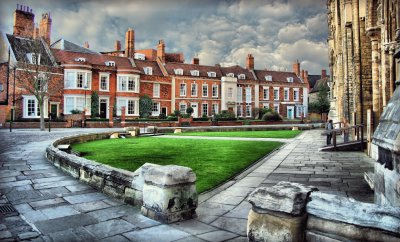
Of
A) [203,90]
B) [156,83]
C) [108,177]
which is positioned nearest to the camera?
[108,177]

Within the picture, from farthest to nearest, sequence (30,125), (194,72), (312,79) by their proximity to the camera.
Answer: (312,79)
(194,72)
(30,125)

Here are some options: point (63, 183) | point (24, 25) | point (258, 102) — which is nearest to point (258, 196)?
point (63, 183)

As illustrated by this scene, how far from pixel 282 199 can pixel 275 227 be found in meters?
0.27

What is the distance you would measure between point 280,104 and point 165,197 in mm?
54728

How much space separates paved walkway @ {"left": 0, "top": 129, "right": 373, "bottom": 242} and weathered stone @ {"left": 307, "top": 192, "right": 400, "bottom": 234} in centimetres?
106

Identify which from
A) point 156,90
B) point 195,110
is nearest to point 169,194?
point 156,90

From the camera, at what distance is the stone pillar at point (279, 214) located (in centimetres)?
274

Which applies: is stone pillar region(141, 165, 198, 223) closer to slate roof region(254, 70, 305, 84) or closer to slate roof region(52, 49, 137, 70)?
slate roof region(52, 49, 137, 70)

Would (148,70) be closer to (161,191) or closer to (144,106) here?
(144,106)

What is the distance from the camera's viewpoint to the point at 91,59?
41.5 metres

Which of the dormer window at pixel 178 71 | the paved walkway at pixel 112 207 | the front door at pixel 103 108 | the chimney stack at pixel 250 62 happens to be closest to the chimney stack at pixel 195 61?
the dormer window at pixel 178 71

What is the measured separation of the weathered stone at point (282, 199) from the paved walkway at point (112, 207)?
73 centimetres

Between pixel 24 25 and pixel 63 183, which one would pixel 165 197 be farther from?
pixel 24 25

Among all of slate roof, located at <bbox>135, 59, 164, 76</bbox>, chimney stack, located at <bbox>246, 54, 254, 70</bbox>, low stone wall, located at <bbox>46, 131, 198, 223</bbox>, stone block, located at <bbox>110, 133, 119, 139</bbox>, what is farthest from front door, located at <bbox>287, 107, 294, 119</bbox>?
low stone wall, located at <bbox>46, 131, 198, 223</bbox>
